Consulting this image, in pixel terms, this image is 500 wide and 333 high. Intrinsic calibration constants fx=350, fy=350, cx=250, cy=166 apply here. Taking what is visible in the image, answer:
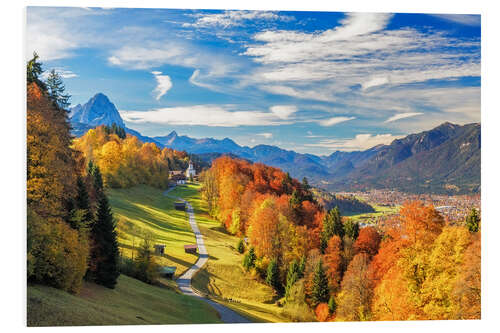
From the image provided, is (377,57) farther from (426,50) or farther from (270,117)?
(270,117)

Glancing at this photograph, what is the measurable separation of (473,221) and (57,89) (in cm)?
1694

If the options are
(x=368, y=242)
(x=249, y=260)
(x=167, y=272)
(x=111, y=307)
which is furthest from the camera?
(x=249, y=260)

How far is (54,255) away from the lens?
11484 mm

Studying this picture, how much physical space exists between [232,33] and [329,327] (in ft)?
36.2

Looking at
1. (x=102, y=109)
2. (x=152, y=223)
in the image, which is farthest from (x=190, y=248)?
(x=102, y=109)

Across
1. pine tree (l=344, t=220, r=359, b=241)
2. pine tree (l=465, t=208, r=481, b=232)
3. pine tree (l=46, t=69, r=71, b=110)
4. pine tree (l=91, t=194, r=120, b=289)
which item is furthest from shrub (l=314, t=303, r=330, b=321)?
pine tree (l=46, t=69, r=71, b=110)

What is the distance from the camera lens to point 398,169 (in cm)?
1669

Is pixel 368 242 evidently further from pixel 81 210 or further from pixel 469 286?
pixel 81 210

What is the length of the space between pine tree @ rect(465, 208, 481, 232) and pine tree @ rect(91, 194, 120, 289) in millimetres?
14682

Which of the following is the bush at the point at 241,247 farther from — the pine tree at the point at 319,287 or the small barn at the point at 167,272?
the pine tree at the point at 319,287

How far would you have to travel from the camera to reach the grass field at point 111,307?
32.8ft

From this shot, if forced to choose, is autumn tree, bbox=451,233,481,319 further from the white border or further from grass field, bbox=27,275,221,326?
grass field, bbox=27,275,221,326

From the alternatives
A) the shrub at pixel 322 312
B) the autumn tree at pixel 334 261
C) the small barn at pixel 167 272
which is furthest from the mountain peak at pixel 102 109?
the autumn tree at pixel 334 261

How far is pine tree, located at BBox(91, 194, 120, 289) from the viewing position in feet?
50.1
